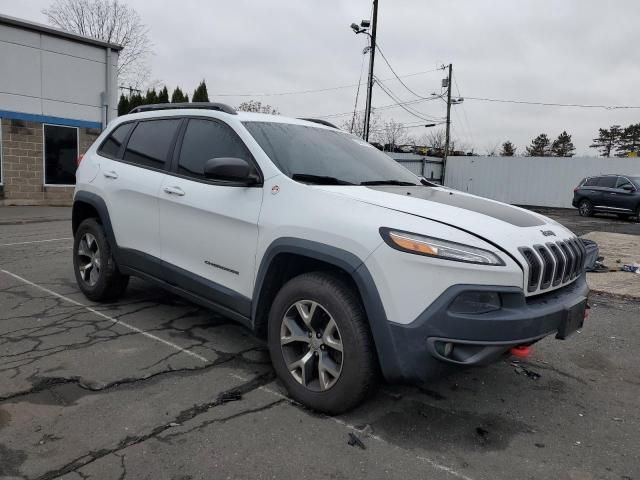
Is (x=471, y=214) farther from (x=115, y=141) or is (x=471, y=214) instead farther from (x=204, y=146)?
(x=115, y=141)

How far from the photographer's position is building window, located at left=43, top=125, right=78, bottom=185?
1630cm

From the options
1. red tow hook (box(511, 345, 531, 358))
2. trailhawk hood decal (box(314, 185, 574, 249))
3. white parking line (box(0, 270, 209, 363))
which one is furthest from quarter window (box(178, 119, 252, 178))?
red tow hook (box(511, 345, 531, 358))

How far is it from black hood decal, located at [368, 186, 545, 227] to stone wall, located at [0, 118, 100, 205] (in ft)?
50.0

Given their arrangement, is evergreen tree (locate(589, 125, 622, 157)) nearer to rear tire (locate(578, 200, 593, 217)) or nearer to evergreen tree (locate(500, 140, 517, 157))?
evergreen tree (locate(500, 140, 517, 157))

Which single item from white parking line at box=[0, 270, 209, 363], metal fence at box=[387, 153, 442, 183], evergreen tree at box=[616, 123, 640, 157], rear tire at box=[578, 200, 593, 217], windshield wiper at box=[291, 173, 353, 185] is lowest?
white parking line at box=[0, 270, 209, 363]

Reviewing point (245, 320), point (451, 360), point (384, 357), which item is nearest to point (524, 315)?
point (451, 360)

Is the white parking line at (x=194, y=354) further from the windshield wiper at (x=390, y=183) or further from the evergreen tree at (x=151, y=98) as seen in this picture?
the evergreen tree at (x=151, y=98)

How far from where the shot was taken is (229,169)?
131 inches

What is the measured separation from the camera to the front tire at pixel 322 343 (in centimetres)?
291

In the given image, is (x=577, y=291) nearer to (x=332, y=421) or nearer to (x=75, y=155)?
(x=332, y=421)

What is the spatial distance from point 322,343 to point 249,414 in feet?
2.04

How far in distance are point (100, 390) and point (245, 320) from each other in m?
1.01

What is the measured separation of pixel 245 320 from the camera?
141 inches

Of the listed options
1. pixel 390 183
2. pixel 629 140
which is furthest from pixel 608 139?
pixel 390 183
